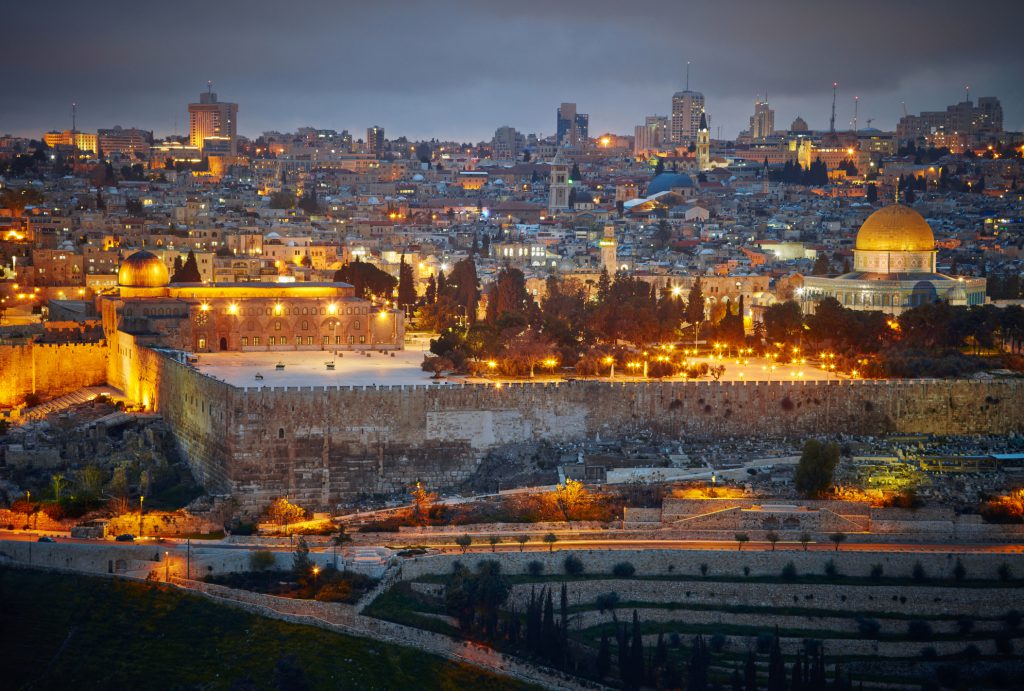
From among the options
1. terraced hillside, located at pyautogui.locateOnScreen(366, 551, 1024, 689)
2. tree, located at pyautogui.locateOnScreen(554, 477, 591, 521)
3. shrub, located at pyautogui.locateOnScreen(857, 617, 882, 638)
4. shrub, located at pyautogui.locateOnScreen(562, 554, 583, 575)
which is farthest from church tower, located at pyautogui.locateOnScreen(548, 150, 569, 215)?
shrub, located at pyautogui.locateOnScreen(857, 617, 882, 638)

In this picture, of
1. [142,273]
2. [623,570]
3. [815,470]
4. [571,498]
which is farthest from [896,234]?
[623,570]

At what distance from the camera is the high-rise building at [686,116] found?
173m

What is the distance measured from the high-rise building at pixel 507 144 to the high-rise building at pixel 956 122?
31.6 m

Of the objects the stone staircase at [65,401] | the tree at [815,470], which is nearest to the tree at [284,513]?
the stone staircase at [65,401]

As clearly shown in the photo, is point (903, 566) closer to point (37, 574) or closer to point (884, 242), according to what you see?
point (37, 574)

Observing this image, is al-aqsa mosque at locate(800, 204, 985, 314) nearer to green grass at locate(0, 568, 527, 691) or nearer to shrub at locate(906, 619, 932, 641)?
shrub at locate(906, 619, 932, 641)

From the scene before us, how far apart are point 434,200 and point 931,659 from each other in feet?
283

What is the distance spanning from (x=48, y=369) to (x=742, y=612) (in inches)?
813

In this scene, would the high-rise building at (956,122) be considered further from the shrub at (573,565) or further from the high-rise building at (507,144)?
the shrub at (573,565)

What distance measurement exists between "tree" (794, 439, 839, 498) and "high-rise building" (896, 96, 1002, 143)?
10784 centimetres

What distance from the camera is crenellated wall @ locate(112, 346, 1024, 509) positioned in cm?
3844

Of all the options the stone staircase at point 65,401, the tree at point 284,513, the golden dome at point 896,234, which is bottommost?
the tree at point 284,513

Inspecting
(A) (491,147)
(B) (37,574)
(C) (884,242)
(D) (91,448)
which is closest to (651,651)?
(B) (37,574)

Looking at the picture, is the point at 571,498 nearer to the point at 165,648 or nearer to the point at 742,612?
the point at 742,612
